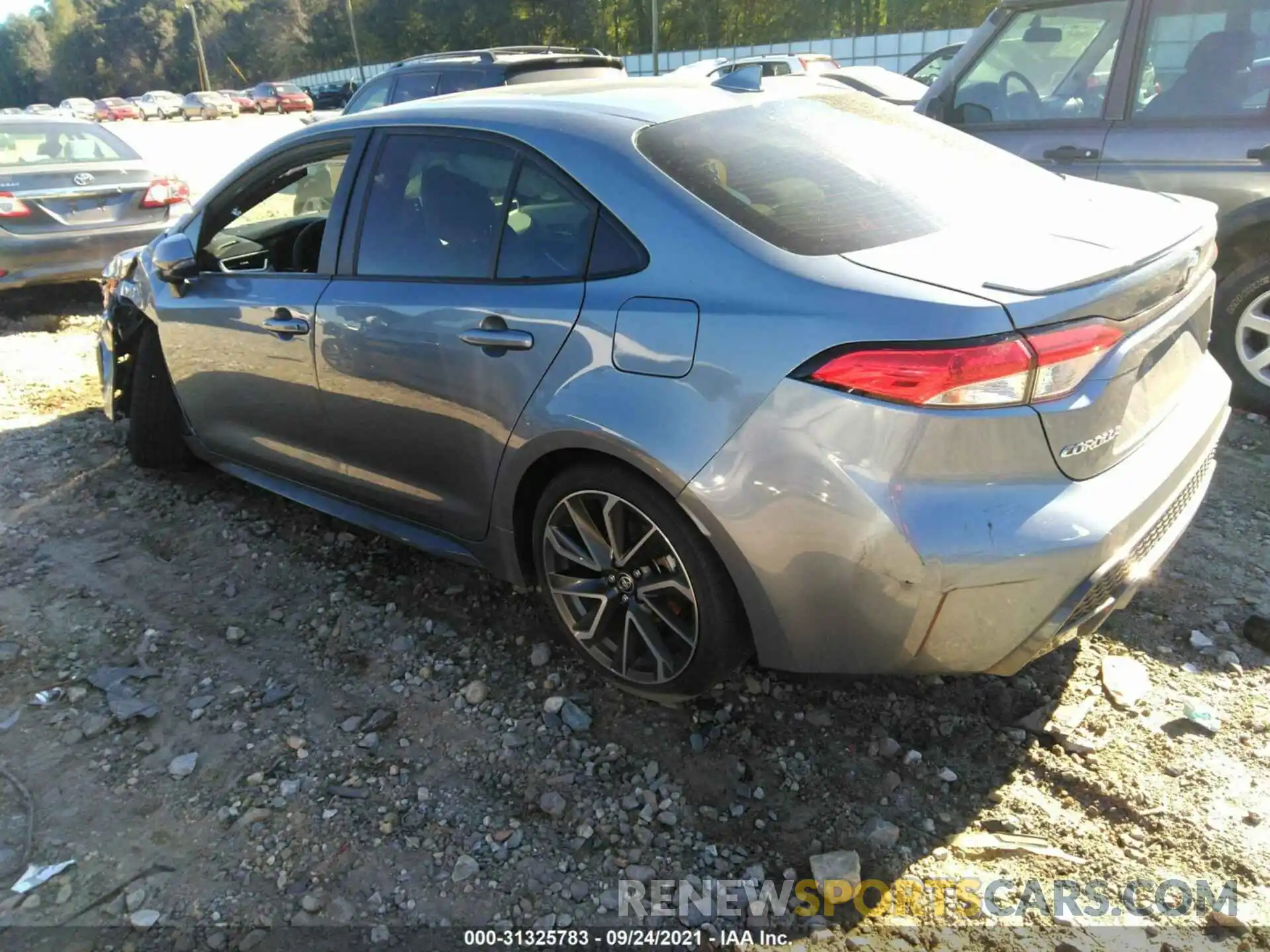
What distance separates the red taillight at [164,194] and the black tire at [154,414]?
4.03 meters

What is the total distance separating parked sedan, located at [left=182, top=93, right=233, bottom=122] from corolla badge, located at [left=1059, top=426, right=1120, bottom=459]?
5833 centimetres

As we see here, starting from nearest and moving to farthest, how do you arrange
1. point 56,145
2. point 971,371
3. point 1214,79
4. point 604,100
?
point 971,371, point 604,100, point 1214,79, point 56,145

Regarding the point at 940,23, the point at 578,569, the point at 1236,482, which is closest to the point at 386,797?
the point at 578,569

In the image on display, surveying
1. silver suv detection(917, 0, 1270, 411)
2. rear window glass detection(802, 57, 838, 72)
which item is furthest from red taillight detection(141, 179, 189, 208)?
rear window glass detection(802, 57, 838, 72)

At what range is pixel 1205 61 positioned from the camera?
4.55 metres

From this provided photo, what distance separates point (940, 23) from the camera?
36406 millimetres

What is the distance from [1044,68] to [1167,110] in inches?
27.4

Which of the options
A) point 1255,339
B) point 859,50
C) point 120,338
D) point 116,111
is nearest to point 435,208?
point 120,338

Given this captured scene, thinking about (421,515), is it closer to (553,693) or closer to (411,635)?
(411,635)

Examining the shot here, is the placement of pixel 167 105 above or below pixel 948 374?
above

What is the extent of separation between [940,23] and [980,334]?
3980cm

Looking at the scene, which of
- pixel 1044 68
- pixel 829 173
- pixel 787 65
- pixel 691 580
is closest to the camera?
pixel 691 580

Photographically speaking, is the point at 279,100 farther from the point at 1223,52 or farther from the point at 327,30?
the point at 1223,52

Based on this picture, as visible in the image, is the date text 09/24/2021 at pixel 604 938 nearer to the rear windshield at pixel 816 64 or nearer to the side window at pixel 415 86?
the side window at pixel 415 86
